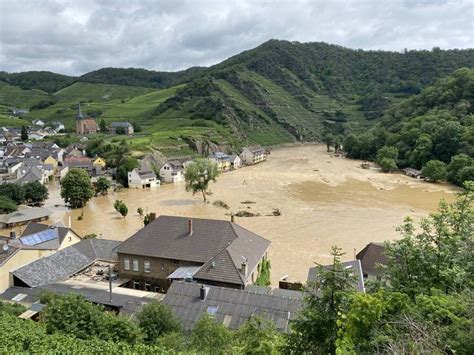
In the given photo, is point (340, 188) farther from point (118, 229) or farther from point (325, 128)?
point (325, 128)

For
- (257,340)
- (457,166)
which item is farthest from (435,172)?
(257,340)

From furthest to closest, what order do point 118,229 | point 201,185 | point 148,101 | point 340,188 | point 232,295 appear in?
point 148,101
point 340,188
point 201,185
point 118,229
point 232,295

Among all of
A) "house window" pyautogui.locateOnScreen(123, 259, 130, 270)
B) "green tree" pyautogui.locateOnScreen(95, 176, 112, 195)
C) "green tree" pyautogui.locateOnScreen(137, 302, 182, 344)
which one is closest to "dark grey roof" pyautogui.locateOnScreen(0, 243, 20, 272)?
"house window" pyautogui.locateOnScreen(123, 259, 130, 270)

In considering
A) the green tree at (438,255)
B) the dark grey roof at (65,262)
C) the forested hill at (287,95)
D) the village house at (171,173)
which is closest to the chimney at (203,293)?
the green tree at (438,255)

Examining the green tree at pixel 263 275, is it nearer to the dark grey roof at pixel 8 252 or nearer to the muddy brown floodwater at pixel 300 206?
the muddy brown floodwater at pixel 300 206

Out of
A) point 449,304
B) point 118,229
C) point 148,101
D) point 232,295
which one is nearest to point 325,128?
point 148,101

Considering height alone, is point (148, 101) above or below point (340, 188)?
above
